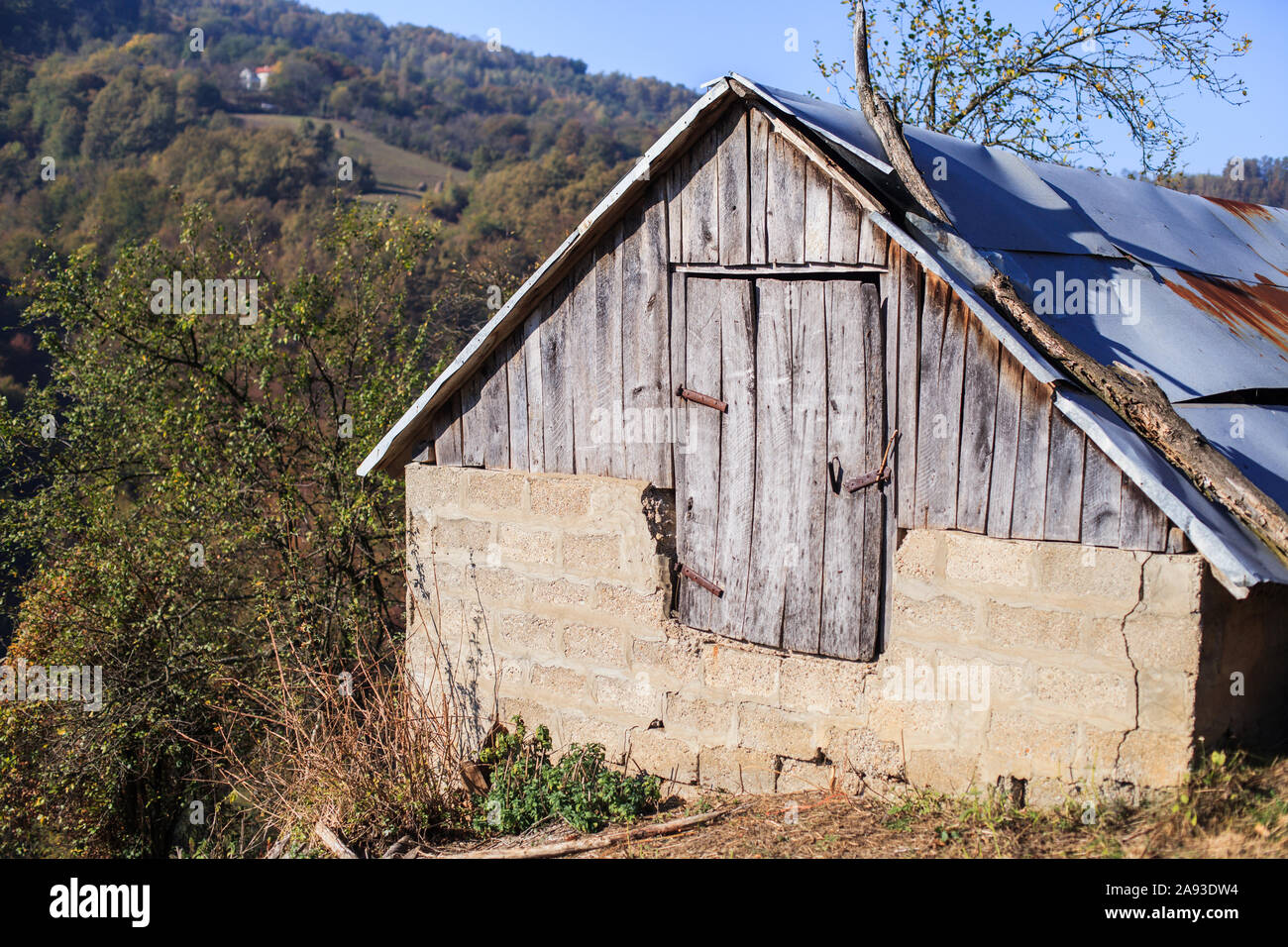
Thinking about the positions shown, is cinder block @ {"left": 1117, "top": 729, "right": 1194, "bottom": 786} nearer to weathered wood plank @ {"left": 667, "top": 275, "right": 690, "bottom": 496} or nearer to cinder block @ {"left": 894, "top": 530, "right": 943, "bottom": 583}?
cinder block @ {"left": 894, "top": 530, "right": 943, "bottom": 583}


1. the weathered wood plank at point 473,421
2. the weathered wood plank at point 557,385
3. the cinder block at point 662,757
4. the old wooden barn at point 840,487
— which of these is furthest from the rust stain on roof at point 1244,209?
the cinder block at point 662,757

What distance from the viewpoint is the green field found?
44.8m

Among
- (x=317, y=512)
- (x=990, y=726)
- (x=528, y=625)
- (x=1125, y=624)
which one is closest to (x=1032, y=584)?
(x=1125, y=624)

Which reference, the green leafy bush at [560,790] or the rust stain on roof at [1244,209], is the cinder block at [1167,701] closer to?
the green leafy bush at [560,790]

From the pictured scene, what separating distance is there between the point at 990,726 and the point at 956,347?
72.6 inches

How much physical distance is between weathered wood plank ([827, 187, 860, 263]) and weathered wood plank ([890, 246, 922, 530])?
8.3 inches

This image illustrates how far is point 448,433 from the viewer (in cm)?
666

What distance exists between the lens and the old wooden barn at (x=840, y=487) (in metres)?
4.43

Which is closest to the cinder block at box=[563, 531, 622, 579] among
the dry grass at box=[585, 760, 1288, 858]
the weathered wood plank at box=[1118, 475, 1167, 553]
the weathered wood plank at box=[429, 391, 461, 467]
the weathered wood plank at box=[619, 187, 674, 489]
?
the weathered wood plank at box=[619, 187, 674, 489]

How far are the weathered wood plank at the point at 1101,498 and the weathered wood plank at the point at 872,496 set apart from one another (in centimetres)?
100

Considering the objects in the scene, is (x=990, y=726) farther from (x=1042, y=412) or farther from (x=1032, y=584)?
(x=1042, y=412)

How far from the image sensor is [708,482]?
562 centimetres

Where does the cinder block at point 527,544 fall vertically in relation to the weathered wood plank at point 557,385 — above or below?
below

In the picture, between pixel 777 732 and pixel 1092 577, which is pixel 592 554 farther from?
pixel 1092 577
